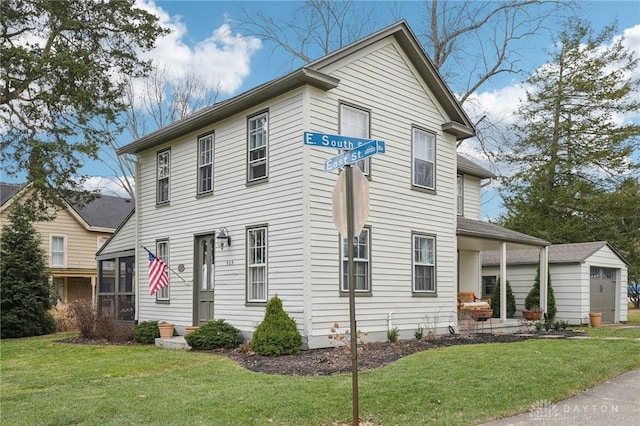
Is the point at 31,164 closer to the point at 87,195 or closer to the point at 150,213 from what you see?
the point at 87,195

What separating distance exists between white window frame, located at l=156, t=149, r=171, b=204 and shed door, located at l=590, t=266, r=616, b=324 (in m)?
15.4

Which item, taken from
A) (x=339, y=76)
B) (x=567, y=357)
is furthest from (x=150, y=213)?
(x=567, y=357)

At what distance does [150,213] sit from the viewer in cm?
1741

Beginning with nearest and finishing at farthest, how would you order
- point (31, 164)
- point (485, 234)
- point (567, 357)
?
1. point (567, 357)
2. point (485, 234)
3. point (31, 164)

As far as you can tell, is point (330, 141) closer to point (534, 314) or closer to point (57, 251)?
point (534, 314)

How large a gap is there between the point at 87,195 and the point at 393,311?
12094mm

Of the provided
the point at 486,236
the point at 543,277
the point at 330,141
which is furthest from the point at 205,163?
the point at 543,277

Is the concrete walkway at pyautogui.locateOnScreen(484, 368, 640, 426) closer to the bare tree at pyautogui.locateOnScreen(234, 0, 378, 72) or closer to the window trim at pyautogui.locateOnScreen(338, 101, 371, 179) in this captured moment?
the window trim at pyautogui.locateOnScreen(338, 101, 371, 179)

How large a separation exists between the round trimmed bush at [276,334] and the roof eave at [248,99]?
15.2ft

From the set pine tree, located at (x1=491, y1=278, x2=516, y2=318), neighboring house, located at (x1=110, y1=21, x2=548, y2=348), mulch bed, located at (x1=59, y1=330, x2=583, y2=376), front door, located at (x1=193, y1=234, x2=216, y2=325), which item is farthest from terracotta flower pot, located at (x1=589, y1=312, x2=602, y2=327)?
front door, located at (x1=193, y1=234, x2=216, y2=325)

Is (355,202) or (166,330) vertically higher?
(355,202)


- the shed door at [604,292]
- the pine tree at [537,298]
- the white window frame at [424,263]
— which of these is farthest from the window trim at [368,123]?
the shed door at [604,292]

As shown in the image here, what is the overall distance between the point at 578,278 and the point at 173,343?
14363 millimetres

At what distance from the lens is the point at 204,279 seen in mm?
15070
